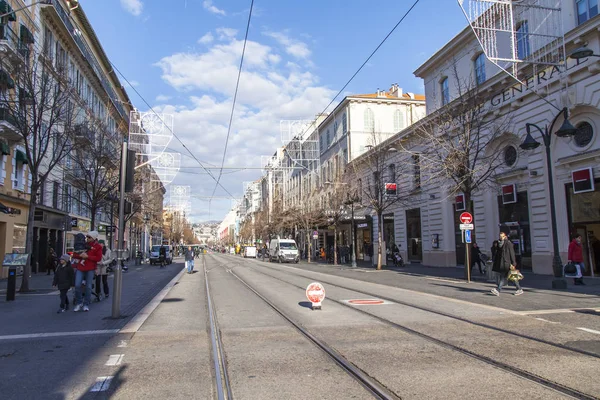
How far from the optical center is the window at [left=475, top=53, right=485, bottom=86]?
88.3 ft

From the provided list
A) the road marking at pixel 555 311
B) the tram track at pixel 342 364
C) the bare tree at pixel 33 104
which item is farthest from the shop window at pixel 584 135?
the bare tree at pixel 33 104

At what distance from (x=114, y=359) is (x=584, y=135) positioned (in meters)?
20.5

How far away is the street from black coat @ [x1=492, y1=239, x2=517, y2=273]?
1037 mm

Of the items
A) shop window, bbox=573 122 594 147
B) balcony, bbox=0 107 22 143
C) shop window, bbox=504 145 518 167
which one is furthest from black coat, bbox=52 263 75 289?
shop window, bbox=504 145 518 167

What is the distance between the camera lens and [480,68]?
89.4 feet

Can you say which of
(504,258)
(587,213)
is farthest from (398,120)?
(504,258)

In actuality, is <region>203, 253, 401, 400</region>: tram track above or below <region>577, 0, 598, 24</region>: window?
below

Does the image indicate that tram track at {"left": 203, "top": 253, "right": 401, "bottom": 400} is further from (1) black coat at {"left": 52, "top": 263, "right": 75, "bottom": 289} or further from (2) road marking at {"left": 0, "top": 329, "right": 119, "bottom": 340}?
(1) black coat at {"left": 52, "top": 263, "right": 75, "bottom": 289}

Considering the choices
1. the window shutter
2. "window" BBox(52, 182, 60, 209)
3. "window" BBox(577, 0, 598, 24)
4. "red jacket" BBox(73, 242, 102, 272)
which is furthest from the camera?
"window" BBox(52, 182, 60, 209)

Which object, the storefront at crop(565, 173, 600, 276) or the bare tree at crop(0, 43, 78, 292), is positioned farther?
the storefront at crop(565, 173, 600, 276)

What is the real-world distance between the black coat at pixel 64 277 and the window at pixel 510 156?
21.4 meters

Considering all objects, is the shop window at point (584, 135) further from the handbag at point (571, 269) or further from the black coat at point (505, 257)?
the black coat at point (505, 257)

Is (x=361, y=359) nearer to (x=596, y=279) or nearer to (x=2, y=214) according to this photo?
(x=596, y=279)

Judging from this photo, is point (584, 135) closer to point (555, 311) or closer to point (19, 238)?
point (555, 311)
